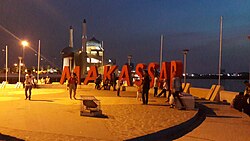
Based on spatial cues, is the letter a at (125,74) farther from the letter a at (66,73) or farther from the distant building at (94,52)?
the distant building at (94,52)

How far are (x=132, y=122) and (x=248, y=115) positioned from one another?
6460mm

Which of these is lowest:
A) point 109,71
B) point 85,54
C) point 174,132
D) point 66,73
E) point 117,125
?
point 174,132

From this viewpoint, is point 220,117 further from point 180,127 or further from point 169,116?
point 180,127

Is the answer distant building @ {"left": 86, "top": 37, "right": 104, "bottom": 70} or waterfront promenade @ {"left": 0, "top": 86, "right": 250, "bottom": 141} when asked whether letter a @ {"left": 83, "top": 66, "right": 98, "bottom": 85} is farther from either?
distant building @ {"left": 86, "top": 37, "right": 104, "bottom": 70}

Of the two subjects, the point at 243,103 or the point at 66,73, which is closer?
the point at 243,103

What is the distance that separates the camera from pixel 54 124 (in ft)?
37.4

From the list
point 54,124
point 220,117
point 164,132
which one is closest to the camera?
point 164,132

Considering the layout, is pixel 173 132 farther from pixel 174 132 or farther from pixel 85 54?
pixel 85 54

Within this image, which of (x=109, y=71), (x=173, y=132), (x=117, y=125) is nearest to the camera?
(x=173, y=132)

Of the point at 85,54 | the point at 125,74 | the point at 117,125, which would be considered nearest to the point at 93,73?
the point at 125,74

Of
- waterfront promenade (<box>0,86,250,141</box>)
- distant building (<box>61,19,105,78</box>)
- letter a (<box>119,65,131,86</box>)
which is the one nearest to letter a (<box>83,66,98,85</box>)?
letter a (<box>119,65,131,86</box>)

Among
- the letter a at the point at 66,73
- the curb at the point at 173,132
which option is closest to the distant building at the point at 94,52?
the letter a at the point at 66,73

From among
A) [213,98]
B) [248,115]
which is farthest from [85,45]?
[248,115]

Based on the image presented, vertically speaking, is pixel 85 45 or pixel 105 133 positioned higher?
pixel 85 45
